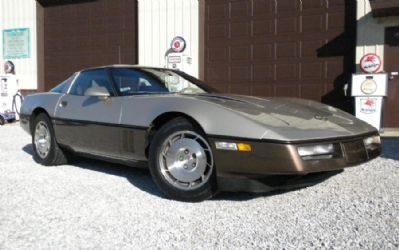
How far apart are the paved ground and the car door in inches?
15.2

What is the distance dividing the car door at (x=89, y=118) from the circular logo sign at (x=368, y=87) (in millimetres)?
5355

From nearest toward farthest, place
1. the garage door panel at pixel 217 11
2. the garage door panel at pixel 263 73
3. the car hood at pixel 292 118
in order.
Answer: the car hood at pixel 292 118, the garage door panel at pixel 263 73, the garage door panel at pixel 217 11

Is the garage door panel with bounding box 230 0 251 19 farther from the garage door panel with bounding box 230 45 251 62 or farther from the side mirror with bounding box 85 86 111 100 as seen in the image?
the side mirror with bounding box 85 86 111 100

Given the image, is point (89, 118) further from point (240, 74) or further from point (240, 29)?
point (240, 29)

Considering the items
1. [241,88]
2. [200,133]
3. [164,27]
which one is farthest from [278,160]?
[164,27]

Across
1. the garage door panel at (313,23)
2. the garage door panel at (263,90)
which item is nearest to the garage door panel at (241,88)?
the garage door panel at (263,90)

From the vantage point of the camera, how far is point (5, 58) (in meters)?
14.1

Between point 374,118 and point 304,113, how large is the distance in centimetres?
A: 509

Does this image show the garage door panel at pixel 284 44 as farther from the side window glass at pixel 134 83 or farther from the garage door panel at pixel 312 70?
the side window glass at pixel 134 83

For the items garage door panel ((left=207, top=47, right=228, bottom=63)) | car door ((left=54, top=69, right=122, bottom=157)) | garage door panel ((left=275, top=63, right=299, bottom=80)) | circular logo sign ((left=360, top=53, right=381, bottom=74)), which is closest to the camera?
car door ((left=54, top=69, right=122, bottom=157))

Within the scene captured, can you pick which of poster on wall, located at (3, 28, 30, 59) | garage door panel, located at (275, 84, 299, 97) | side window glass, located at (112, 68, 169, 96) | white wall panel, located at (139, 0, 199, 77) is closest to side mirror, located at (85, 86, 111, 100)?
side window glass, located at (112, 68, 169, 96)

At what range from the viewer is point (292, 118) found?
3.61 meters

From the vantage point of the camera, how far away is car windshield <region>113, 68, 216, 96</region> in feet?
14.8

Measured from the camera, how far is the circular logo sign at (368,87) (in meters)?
8.40
